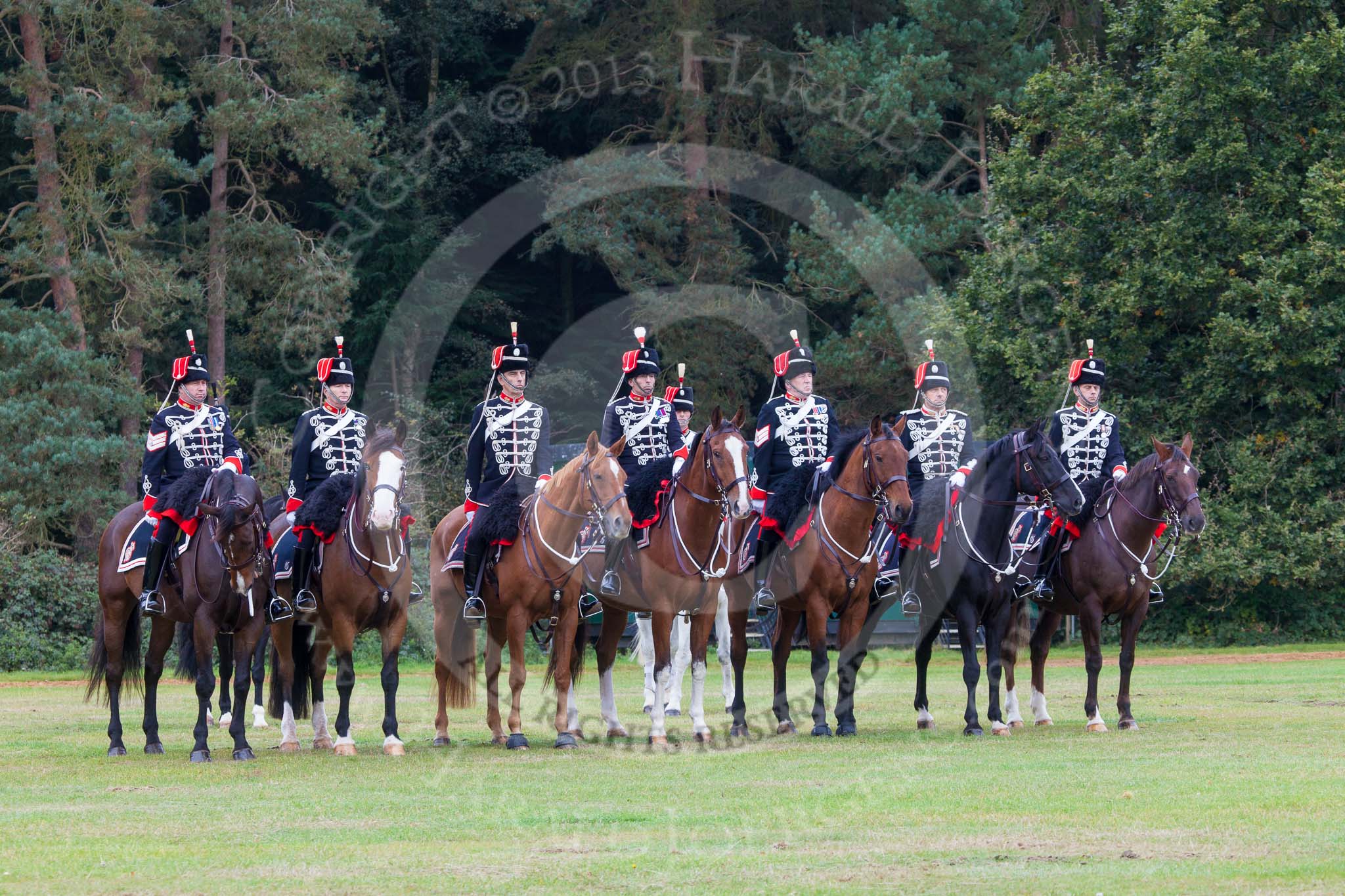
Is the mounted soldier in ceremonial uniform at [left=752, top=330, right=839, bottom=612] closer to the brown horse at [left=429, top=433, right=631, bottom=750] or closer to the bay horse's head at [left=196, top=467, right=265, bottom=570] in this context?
the brown horse at [left=429, top=433, right=631, bottom=750]

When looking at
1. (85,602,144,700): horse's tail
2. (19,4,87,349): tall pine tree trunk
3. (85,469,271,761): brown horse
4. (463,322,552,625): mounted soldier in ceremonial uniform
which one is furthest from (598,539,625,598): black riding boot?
(19,4,87,349): tall pine tree trunk

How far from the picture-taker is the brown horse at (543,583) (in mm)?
13070

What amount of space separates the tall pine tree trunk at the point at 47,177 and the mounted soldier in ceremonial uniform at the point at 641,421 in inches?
850

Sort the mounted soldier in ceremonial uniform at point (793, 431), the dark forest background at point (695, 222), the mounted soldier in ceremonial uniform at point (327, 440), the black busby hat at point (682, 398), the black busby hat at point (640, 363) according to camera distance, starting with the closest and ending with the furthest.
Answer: the mounted soldier in ceremonial uniform at point (327, 440), the black busby hat at point (640, 363), the mounted soldier in ceremonial uniform at point (793, 431), the black busby hat at point (682, 398), the dark forest background at point (695, 222)

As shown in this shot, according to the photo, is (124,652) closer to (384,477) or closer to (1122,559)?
(384,477)

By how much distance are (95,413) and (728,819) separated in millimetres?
26677

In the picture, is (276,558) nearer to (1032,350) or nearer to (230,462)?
(230,462)

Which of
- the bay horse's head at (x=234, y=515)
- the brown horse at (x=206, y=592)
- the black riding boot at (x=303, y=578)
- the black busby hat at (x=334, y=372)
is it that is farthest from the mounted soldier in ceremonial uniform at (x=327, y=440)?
the bay horse's head at (x=234, y=515)

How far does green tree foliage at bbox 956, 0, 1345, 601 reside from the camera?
2942cm

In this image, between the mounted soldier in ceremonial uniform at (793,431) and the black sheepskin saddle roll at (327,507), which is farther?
the mounted soldier in ceremonial uniform at (793,431)

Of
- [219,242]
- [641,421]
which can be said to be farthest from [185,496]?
[219,242]

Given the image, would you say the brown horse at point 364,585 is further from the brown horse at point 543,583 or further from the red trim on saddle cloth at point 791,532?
the red trim on saddle cloth at point 791,532

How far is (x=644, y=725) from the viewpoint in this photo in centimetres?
1611

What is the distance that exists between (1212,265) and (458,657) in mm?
19594
